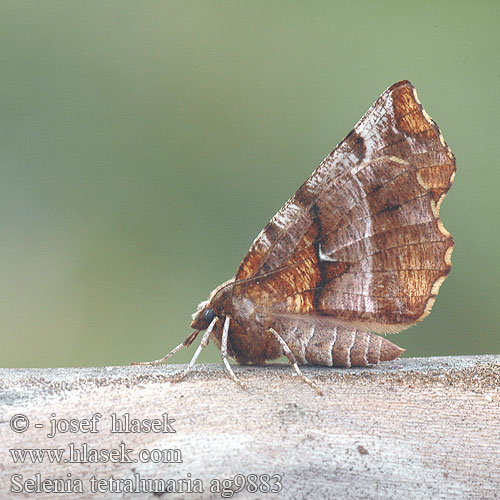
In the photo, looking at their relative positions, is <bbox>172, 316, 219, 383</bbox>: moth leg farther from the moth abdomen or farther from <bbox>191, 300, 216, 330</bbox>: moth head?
the moth abdomen

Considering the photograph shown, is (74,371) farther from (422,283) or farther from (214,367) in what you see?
(422,283)

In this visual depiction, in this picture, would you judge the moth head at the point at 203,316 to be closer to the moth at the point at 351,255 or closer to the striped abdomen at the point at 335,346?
the moth at the point at 351,255

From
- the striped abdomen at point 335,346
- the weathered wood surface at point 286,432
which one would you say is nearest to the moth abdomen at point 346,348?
the striped abdomen at point 335,346

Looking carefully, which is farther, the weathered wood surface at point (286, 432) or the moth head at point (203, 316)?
the moth head at point (203, 316)

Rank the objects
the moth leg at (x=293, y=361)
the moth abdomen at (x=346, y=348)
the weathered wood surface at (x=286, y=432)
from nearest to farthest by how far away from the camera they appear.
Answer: the weathered wood surface at (x=286, y=432) → the moth leg at (x=293, y=361) → the moth abdomen at (x=346, y=348)

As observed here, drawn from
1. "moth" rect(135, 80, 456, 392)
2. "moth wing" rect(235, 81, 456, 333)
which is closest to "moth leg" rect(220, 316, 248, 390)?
"moth" rect(135, 80, 456, 392)

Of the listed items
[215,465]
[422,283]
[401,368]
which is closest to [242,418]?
[215,465]
